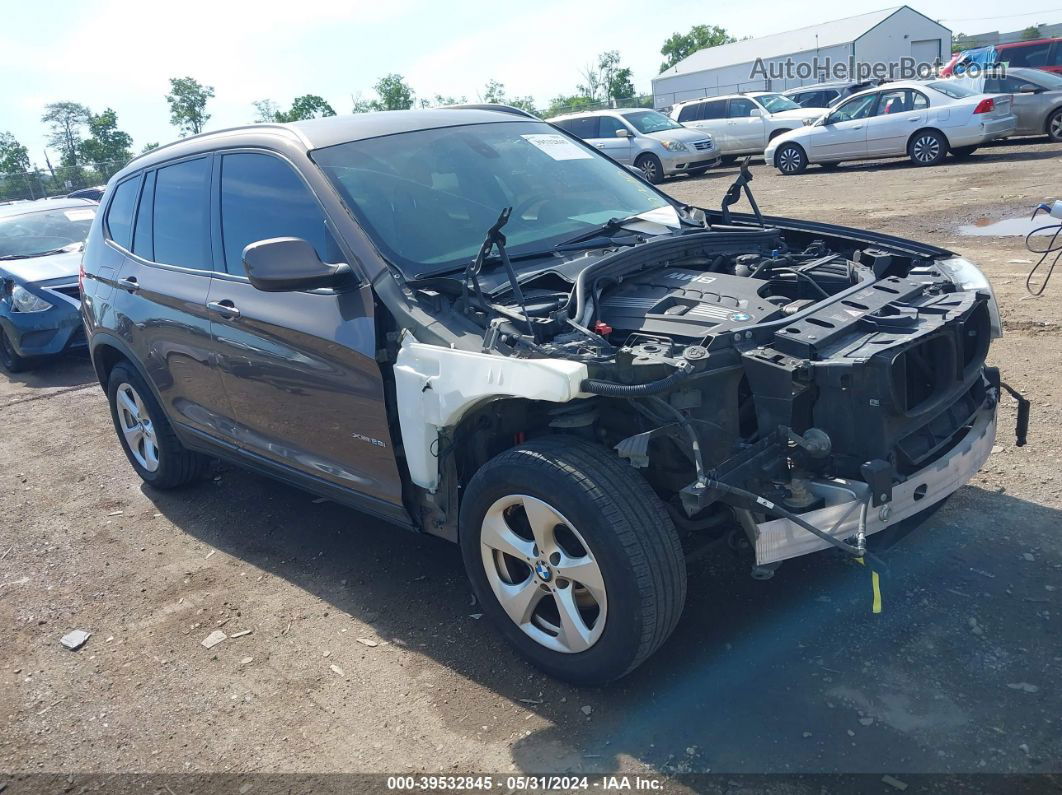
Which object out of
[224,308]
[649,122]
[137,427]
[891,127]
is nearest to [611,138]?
[649,122]

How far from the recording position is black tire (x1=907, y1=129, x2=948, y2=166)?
53.6 ft

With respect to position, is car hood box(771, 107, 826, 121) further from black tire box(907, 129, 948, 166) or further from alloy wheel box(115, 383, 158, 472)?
alloy wheel box(115, 383, 158, 472)

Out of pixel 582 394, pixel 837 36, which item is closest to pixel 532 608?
pixel 582 394

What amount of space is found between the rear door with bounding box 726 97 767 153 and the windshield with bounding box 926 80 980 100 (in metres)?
5.07

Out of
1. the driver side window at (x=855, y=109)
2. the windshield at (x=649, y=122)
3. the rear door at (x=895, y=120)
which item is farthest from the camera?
the windshield at (x=649, y=122)

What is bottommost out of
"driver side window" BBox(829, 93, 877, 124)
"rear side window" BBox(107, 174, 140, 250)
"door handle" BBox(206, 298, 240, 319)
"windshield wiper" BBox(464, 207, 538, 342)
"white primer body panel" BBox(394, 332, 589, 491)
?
"driver side window" BBox(829, 93, 877, 124)

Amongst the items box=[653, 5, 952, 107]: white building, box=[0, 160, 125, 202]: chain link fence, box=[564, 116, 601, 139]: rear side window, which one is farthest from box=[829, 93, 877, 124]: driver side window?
box=[653, 5, 952, 107]: white building

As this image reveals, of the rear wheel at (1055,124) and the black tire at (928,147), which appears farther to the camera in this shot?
the rear wheel at (1055,124)

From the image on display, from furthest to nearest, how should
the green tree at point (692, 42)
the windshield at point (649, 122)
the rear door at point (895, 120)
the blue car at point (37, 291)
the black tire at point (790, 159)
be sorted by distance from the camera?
the green tree at point (692, 42), the windshield at point (649, 122), the black tire at point (790, 159), the rear door at point (895, 120), the blue car at point (37, 291)

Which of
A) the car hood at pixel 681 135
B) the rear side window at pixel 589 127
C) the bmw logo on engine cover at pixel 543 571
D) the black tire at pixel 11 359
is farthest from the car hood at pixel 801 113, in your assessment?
the bmw logo on engine cover at pixel 543 571

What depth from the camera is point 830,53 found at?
170ft

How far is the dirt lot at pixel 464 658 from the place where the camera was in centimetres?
291

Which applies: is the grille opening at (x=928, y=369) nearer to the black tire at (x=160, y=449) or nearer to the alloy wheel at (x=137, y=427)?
the black tire at (x=160, y=449)

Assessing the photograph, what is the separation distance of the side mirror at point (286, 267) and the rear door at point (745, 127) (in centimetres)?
1989
